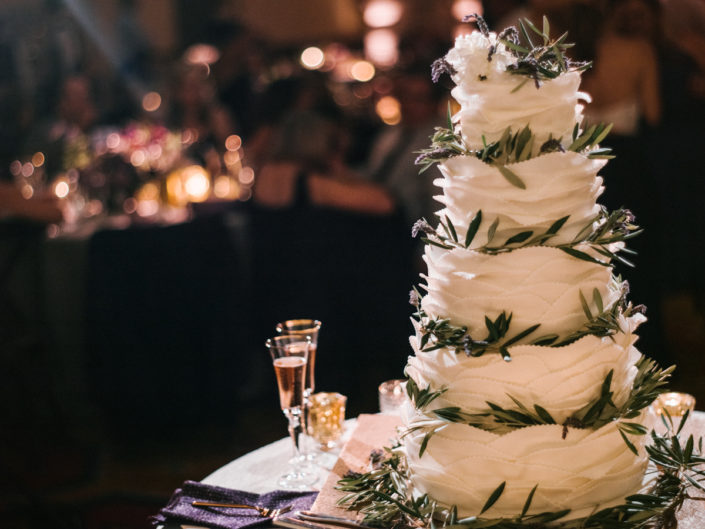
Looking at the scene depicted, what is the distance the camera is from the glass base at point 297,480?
1.46 meters

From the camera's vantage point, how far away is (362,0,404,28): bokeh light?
8.41 m

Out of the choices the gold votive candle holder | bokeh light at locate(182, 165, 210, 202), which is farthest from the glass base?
bokeh light at locate(182, 165, 210, 202)

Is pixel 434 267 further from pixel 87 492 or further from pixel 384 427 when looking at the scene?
pixel 87 492

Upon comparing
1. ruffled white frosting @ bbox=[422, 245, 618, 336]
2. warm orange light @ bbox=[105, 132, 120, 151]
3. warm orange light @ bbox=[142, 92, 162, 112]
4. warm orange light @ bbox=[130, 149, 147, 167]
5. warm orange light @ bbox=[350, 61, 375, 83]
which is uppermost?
warm orange light @ bbox=[350, 61, 375, 83]

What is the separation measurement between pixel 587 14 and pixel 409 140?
4.61 ft

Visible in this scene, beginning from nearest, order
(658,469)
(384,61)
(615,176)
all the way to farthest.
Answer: (658,469)
(615,176)
(384,61)

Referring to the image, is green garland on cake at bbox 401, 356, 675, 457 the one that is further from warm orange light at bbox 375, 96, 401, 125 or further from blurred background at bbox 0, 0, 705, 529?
warm orange light at bbox 375, 96, 401, 125

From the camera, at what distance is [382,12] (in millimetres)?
8492

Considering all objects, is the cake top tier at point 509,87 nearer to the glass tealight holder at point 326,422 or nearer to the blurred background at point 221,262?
the glass tealight holder at point 326,422

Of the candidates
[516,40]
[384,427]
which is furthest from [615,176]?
[516,40]

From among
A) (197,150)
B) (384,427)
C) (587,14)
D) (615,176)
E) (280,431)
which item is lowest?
(280,431)

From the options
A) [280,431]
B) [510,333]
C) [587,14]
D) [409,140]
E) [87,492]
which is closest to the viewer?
[510,333]

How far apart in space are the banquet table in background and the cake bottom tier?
8.83ft

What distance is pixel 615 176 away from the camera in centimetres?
339
